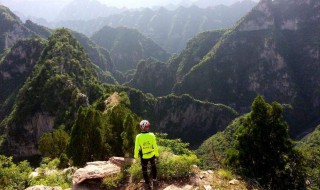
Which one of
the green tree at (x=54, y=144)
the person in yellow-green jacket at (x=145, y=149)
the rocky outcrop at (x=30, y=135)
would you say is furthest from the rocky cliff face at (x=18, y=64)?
the person in yellow-green jacket at (x=145, y=149)

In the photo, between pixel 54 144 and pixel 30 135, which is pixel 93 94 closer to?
pixel 30 135

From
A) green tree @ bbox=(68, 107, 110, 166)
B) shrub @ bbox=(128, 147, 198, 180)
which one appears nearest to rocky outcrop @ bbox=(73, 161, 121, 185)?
shrub @ bbox=(128, 147, 198, 180)

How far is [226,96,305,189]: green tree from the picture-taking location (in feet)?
80.0

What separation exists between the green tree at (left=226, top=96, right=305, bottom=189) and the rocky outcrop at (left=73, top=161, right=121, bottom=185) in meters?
9.79

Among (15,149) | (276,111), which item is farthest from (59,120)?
(276,111)

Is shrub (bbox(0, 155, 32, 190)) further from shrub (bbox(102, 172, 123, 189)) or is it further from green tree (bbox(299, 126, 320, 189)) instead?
green tree (bbox(299, 126, 320, 189))

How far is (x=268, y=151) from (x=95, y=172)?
16.8m

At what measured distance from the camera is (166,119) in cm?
15100

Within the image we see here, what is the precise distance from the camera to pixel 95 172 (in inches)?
682

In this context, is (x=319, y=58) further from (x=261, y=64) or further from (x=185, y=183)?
(x=185, y=183)

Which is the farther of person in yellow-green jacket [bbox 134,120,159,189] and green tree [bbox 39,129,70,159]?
green tree [bbox 39,129,70,159]

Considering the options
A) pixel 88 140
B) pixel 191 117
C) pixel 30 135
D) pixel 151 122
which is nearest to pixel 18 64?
pixel 151 122

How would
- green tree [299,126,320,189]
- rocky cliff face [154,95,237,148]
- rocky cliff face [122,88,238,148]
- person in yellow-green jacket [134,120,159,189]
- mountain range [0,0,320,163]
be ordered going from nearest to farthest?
person in yellow-green jacket [134,120,159,189], green tree [299,126,320,189], mountain range [0,0,320,163], rocky cliff face [122,88,238,148], rocky cliff face [154,95,237,148]

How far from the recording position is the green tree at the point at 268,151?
24.4 meters
